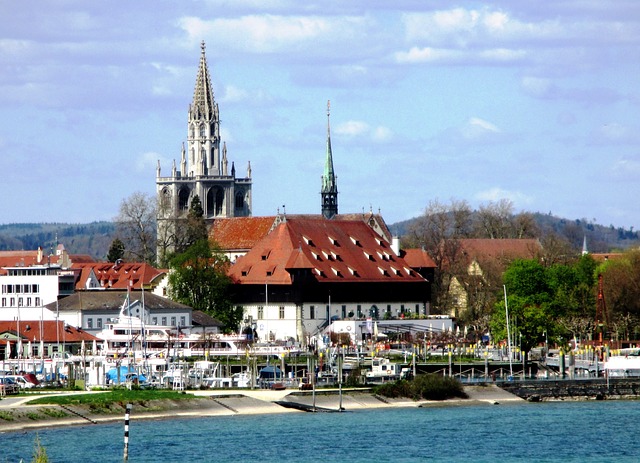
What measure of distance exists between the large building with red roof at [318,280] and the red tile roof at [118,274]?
10.1 metres

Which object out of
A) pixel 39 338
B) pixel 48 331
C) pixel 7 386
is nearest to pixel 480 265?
pixel 48 331

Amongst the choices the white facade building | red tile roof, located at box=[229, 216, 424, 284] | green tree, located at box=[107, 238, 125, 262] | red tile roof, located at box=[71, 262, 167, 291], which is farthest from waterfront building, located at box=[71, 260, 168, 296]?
green tree, located at box=[107, 238, 125, 262]

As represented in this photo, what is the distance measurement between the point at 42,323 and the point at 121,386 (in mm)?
28089

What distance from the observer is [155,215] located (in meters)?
191

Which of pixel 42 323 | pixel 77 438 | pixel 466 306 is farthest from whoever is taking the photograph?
pixel 466 306

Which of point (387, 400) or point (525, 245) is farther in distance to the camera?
point (525, 245)

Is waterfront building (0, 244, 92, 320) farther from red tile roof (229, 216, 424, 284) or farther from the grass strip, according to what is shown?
the grass strip

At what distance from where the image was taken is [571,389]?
346ft

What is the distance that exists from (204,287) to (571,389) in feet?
161

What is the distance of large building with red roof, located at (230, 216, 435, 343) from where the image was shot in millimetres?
146250

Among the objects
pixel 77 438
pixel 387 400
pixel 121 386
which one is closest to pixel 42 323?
pixel 121 386

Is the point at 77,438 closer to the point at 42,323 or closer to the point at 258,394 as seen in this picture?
the point at 258,394

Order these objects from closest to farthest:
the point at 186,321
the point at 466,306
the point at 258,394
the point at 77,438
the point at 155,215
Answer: the point at 77,438, the point at 258,394, the point at 186,321, the point at 466,306, the point at 155,215

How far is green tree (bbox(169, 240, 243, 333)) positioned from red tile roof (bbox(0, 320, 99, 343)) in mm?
17034
